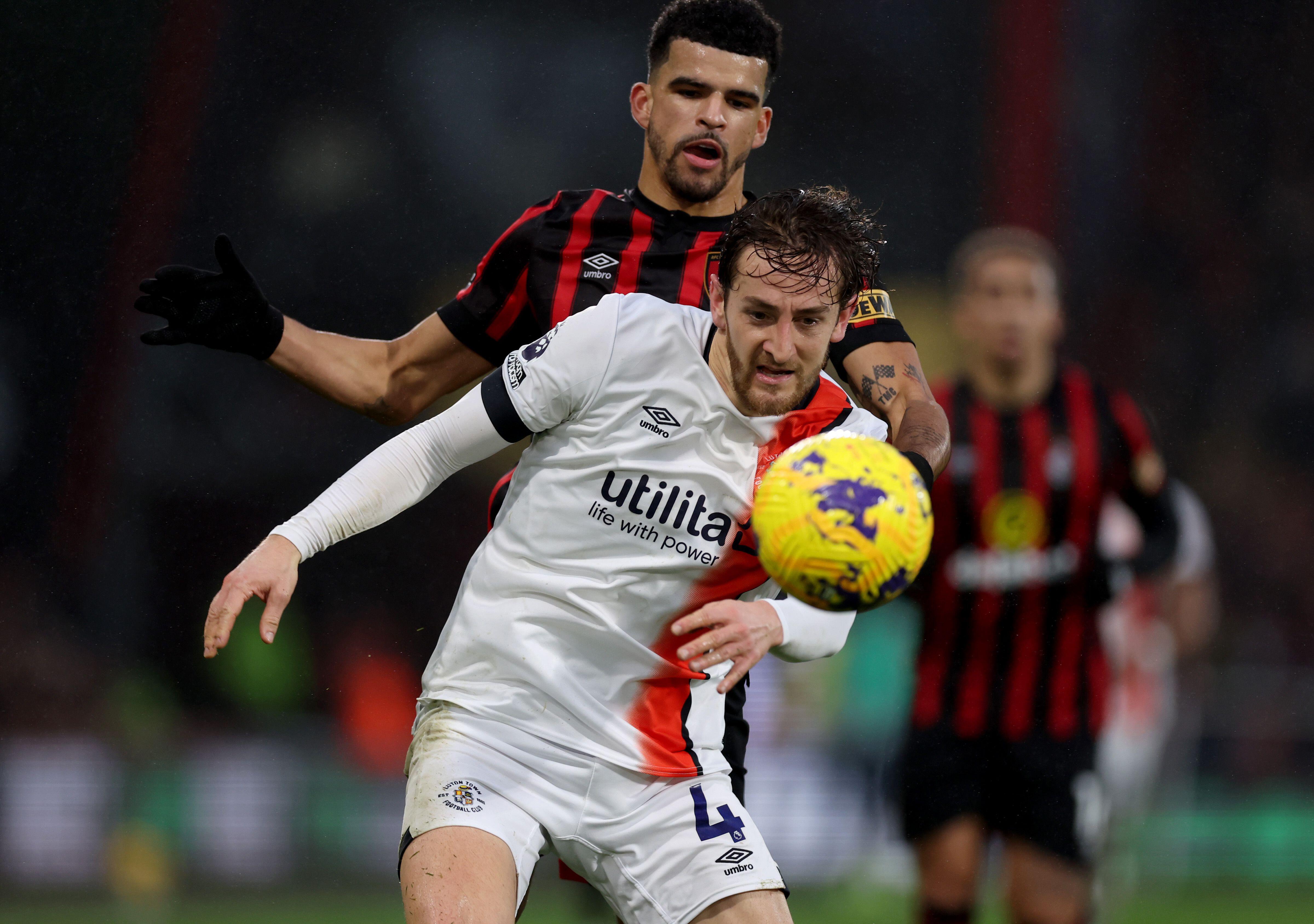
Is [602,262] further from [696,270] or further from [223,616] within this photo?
[223,616]

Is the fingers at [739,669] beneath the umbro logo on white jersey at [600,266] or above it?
beneath

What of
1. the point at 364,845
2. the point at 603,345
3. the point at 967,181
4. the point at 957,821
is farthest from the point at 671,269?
the point at 967,181

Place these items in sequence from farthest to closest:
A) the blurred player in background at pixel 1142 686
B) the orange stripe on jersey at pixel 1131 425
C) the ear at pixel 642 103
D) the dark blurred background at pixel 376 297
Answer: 1. the blurred player in background at pixel 1142 686
2. the dark blurred background at pixel 376 297
3. the orange stripe on jersey at pixel 1131 425
4. the ear at pixel 642 103

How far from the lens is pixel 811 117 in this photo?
8.66 m

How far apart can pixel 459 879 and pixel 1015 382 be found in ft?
10.2

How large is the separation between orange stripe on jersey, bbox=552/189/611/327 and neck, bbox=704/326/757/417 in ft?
2.12

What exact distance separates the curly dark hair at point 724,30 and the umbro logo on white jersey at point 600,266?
55cm

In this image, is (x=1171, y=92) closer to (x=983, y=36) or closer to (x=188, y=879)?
(x=983, y=36)

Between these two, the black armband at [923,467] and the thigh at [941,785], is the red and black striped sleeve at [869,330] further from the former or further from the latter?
the thigh at [941,785]

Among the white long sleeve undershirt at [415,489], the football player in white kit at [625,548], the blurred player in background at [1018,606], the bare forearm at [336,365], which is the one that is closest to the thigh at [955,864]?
the blurred player in background at [1018,606]

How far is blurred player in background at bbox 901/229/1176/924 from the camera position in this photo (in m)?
4.52

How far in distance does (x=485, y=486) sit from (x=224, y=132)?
8.65 feet

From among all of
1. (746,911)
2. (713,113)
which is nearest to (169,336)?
(713,113)

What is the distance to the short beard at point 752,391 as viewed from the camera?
2818 mm
